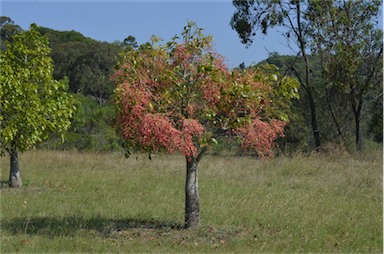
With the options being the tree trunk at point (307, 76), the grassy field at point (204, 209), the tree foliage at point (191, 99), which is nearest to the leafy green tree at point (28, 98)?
the grassy field at point (204, 209)

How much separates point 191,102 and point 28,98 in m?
5.37

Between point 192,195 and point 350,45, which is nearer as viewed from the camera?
point 192,195

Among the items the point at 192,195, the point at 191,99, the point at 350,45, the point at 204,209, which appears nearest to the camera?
the point at 191,99

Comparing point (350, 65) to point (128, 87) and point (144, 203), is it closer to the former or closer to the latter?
point (144, 203)

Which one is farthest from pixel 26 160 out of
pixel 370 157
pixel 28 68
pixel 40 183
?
pixel 370 157

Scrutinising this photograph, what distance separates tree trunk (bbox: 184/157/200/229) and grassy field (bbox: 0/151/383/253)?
13cm

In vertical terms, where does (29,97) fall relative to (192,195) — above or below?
above

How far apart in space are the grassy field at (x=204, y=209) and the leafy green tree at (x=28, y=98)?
1.10 m

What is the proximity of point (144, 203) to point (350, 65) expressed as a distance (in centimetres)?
1419

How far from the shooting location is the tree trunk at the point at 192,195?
22.6ft

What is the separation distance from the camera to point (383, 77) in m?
21.1

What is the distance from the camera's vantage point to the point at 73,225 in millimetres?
7500

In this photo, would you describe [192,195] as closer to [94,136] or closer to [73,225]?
[73,225]

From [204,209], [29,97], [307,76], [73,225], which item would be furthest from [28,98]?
[307,76]
